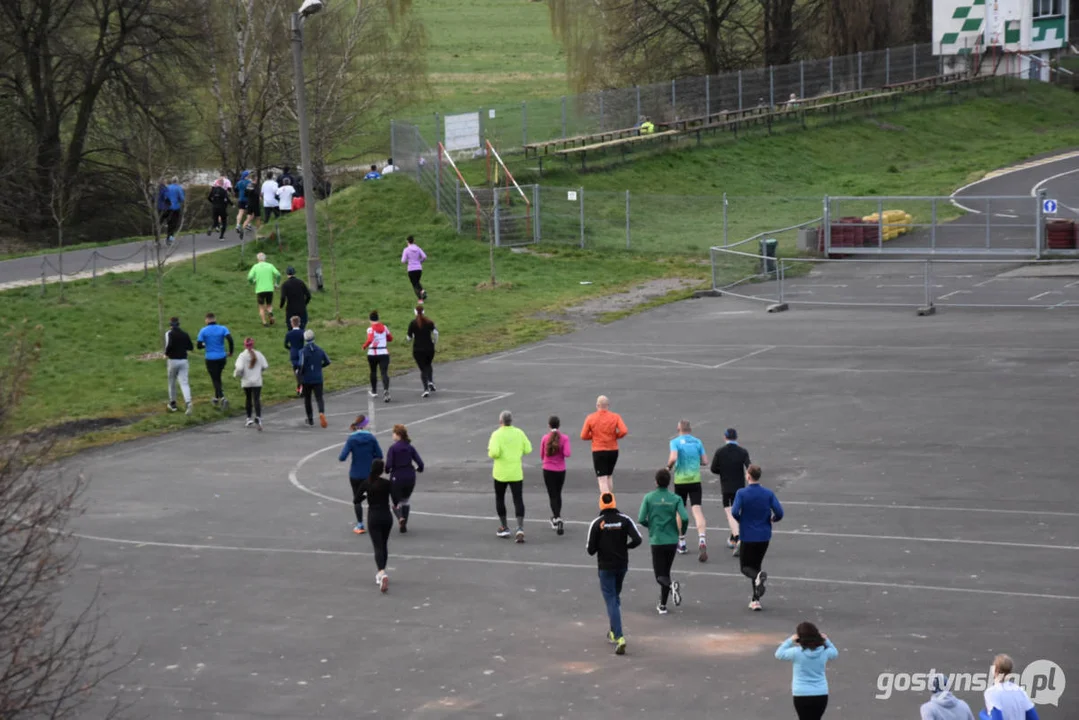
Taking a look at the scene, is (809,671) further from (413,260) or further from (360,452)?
(413,260)

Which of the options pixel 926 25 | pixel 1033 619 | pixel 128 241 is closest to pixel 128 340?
pixel 128 241

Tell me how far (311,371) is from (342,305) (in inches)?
441

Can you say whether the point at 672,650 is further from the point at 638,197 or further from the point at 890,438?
the point at 638,197

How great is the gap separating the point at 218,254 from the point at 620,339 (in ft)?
50.4

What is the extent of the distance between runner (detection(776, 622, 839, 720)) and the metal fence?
37.2m

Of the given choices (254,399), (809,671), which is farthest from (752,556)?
(254,399)

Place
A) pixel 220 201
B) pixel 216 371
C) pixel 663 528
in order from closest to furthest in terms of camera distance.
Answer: pixel 663 528 → pixel 216 371 → pixel 220 201

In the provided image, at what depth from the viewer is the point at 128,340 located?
3161cm

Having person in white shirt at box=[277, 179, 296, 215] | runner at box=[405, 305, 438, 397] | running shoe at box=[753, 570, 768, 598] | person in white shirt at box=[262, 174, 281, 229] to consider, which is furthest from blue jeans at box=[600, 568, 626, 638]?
person in white shirt at box=[277, 179, 296, 215]

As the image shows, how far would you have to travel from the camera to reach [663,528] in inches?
584

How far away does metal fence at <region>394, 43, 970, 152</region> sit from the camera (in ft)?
175

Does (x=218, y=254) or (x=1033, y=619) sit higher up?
(x=218, y=254)

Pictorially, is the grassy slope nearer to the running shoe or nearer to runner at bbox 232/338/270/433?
runner at bbox 232/338/270/433

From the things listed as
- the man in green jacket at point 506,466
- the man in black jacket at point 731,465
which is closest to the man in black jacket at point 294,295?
the man in green jacket at point 506,466
